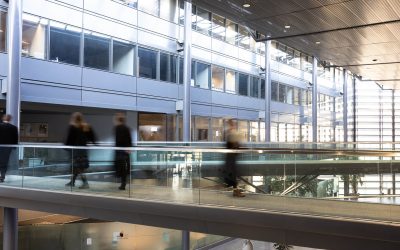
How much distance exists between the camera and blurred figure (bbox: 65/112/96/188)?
1036cm

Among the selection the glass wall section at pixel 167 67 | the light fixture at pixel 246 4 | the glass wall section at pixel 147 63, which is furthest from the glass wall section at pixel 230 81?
the light fixture at pixel 246 4

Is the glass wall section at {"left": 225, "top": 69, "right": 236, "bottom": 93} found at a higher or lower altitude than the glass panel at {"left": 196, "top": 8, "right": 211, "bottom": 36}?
lower

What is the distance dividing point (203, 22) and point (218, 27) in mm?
1681

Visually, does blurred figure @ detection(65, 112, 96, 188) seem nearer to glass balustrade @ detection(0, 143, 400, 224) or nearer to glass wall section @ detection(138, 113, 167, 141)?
glass balustrade @ detection(0, 143, 400, 224)

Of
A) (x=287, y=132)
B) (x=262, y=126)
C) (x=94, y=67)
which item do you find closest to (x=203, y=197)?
(x=94, y=67)

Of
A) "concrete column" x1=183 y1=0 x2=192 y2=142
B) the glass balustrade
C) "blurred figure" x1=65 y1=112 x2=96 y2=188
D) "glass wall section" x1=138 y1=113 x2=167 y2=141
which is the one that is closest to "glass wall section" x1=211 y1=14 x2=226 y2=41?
"concrete column" x1=183 y1=0 x2=192 y2=142

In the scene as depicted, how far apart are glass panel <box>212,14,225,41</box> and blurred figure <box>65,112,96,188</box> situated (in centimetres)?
1688

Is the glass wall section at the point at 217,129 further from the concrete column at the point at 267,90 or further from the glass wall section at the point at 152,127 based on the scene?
the glass wall section at the point at 152,127

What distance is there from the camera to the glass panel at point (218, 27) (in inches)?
1039

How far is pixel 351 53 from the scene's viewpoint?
27.0 m

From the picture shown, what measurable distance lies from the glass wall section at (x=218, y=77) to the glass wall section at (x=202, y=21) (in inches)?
89.6

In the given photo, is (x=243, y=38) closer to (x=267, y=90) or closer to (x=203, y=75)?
(x=267, y=90)

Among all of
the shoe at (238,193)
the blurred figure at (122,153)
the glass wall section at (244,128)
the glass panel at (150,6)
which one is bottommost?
the shoe at (238,193)

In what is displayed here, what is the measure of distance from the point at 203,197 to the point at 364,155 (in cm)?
342
